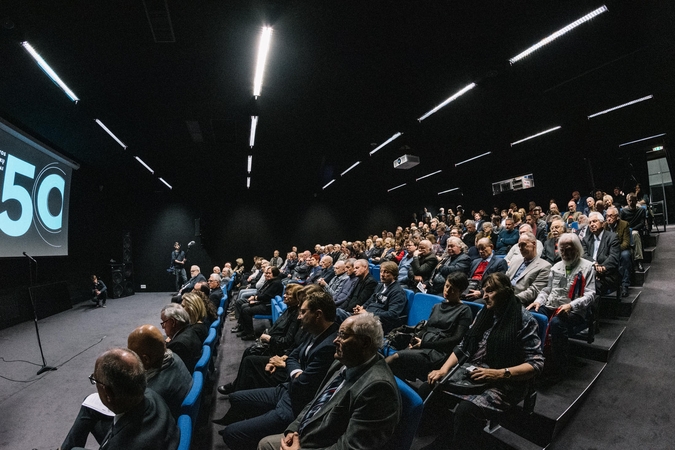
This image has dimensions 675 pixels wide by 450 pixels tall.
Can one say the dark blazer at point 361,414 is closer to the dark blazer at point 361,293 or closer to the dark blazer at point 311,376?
the dark blazer at point 311,376

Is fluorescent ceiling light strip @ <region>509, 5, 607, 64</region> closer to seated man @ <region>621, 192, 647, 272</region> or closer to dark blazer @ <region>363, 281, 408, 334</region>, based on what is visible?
seated man @ <region>621, 192, 647, 272</region>

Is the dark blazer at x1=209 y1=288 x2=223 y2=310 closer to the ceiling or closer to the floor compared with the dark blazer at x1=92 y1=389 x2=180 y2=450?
closer to the floor

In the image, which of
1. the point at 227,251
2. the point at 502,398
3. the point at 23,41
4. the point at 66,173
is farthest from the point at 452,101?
the point at 227,251

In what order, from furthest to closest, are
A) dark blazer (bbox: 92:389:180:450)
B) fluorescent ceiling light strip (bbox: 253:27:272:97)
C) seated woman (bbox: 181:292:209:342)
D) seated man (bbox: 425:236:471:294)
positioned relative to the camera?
seated man (bbox: 425:236:471:294), fluorescent ceiling light strip (bbox: 253:27:272:97), seated woman (bbox: 181:292:209:342), dark blazer (bbox: 92:389:180:450)

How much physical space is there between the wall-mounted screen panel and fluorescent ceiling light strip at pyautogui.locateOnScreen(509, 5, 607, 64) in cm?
762

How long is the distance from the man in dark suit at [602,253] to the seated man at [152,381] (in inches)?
134

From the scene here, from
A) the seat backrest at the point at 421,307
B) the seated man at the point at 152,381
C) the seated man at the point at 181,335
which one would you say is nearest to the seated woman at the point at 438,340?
the seat backrest at the point at 421,307

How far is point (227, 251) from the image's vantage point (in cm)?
1147

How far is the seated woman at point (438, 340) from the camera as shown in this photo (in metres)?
2.22

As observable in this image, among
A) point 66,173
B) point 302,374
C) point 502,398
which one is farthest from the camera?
point 66,173

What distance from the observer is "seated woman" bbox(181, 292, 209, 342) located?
2.75 metres

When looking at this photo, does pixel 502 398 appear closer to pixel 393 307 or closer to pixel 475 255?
pixel 393 307

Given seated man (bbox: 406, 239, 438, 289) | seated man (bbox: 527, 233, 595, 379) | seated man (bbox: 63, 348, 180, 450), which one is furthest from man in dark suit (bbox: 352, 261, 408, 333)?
seated man (bbox: 63, 348, 180, 450)

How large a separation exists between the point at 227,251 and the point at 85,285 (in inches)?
164
